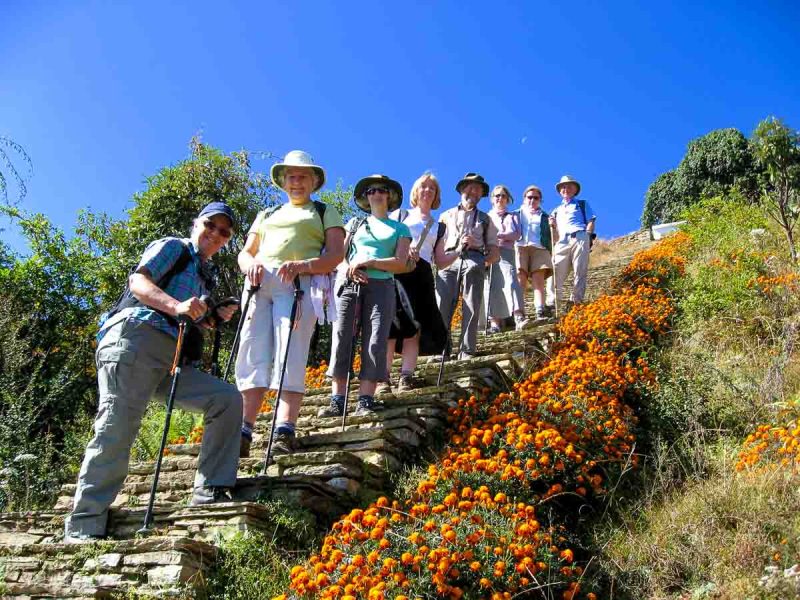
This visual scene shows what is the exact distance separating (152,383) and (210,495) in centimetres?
77

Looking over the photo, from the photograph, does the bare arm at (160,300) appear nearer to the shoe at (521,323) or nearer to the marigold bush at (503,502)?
the marigold bush at (503,502)

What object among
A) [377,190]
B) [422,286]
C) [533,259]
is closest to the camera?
[377,190]

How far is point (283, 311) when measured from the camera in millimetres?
5742

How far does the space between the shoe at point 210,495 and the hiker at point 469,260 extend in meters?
3.92

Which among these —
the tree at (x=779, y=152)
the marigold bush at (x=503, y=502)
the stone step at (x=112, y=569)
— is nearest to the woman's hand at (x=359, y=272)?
the marigold bush at (x=503, y=502)

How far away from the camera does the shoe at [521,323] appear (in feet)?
33.9

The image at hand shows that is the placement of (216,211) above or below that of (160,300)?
above

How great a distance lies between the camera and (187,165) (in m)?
13.1

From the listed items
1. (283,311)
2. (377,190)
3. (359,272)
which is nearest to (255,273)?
(283,311)

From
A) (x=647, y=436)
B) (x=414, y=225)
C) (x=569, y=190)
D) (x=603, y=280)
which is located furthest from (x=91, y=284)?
(x=647, y=436)

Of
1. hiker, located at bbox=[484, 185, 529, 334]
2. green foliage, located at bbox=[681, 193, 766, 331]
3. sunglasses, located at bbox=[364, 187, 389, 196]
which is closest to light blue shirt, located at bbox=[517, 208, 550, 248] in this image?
hiker, located at bbox=[484, 185, 529, 334]

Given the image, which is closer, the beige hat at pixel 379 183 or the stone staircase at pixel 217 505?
the stone staircase at pixel 217 505

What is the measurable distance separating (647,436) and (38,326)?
980 centimetres

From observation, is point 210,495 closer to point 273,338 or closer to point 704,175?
point 273,338
